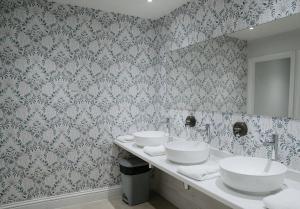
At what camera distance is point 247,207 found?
1193 mm

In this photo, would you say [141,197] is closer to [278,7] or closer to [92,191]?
[92,191]

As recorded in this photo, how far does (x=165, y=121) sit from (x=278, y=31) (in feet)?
5.54

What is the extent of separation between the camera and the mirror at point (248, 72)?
159 centimetres

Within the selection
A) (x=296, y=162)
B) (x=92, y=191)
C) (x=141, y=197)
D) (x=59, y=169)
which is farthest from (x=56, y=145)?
(x=296, y=162)

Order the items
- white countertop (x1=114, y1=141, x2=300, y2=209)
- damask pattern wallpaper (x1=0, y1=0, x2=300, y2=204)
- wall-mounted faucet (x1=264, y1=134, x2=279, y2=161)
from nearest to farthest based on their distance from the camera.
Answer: white countertop (x1=114, y1=141, x2=300, y2=209), wall-mounted faucet (x1=264, y1=134, x2=279, y2=161), damask pattern wallpaper (x1=0, y1=0, x2=300, y2=204)

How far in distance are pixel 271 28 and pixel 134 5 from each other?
59.8 inches

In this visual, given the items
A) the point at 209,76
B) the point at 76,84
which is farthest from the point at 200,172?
the point at 76,84

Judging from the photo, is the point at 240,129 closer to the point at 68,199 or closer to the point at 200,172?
the point at 200,172

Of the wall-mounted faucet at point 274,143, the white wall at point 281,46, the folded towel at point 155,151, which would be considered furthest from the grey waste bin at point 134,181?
the white wall at point 281,46

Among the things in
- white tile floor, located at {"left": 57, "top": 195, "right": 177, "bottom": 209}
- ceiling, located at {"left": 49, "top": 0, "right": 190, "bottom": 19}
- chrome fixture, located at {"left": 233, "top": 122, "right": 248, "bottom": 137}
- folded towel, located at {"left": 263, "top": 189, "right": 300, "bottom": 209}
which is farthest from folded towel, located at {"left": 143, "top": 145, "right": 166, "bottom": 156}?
ceiling, located at {"left": 49, "top": 0, "right": 190, "bottom": 19}

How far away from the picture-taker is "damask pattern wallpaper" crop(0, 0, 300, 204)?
2.40m

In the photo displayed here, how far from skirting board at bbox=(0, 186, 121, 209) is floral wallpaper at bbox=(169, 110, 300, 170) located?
1253 mm

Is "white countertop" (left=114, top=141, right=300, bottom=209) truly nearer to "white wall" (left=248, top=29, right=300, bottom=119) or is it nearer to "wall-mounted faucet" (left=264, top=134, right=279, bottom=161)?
"wall-mounted faucet" (left=264, top=134, right=279, bottom=161)

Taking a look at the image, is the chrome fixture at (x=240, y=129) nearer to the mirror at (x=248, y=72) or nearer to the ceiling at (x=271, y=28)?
the mirror at (x=248, y=72)
